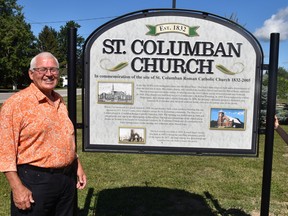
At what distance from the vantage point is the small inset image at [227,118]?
10.3 ft

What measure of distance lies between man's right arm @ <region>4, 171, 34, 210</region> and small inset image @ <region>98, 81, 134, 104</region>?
1075 millimetres

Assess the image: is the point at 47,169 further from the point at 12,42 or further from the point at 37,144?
the point at 12,42

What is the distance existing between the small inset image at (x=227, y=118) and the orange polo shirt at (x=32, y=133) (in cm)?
129

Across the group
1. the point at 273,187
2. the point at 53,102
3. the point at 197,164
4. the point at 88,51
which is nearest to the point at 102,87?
the point at 88,51

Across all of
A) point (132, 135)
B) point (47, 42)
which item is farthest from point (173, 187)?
point (47, 42)

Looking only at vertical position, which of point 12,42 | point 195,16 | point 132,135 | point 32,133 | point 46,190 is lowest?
point 46,190

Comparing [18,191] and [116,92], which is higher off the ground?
[116,92]

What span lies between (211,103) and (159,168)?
156 inches

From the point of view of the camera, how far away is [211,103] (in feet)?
10.3

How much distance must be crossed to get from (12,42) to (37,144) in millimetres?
45332

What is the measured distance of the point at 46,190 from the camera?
Result: 2.52 metres

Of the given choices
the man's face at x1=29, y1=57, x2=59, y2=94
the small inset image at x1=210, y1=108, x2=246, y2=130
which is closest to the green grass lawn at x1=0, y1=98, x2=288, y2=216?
the small inset image at x1=210, y1=108, x2=246, y2=130

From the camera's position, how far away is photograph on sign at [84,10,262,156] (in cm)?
308

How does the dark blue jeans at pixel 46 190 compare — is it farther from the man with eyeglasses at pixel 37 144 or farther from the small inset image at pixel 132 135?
the small inset image at pixel 132 135
